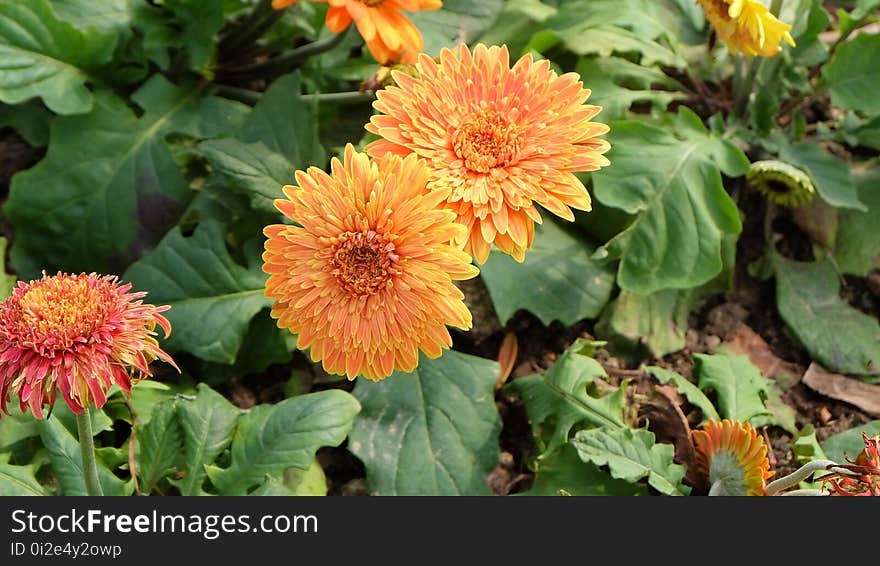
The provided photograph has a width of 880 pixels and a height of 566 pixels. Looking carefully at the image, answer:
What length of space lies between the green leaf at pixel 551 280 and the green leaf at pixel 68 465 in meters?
1.09

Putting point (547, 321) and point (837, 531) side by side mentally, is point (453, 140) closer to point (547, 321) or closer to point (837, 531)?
point (547, 321)

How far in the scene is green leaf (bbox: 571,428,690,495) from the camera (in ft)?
7.78

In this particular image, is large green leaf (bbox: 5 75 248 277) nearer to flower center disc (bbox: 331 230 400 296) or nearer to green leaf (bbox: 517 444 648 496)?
flower center disc (bbox: 331 230 400 296)

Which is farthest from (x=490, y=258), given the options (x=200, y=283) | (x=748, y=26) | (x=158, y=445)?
(x=158, y=445)

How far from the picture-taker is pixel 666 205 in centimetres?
284

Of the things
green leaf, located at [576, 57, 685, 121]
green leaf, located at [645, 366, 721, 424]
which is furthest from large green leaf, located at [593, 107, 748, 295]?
green leaf, located at [645, 366, 721, 424]

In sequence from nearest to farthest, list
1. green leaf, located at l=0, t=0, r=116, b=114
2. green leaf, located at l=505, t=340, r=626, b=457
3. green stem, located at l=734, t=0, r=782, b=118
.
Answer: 1. green leaf, located at l=505, t=340, r=626, b=457
2. green leaf, located at l=0, t=0, r=116, b=114
3. green stem, located at l=734, t=0, r=782, b=118

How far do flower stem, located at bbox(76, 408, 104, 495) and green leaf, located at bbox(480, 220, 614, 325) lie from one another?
1.16 m

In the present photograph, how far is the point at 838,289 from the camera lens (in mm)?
3125

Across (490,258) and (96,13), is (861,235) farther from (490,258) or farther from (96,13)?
(96,13)

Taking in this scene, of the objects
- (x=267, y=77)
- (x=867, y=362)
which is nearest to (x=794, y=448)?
(x=867, y=362)

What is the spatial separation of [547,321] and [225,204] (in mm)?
976

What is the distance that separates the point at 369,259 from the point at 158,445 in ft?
2.55

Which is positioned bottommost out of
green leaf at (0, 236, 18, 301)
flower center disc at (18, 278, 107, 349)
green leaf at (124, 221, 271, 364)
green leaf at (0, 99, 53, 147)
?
green leaf at (0, 236, 18, 301)
